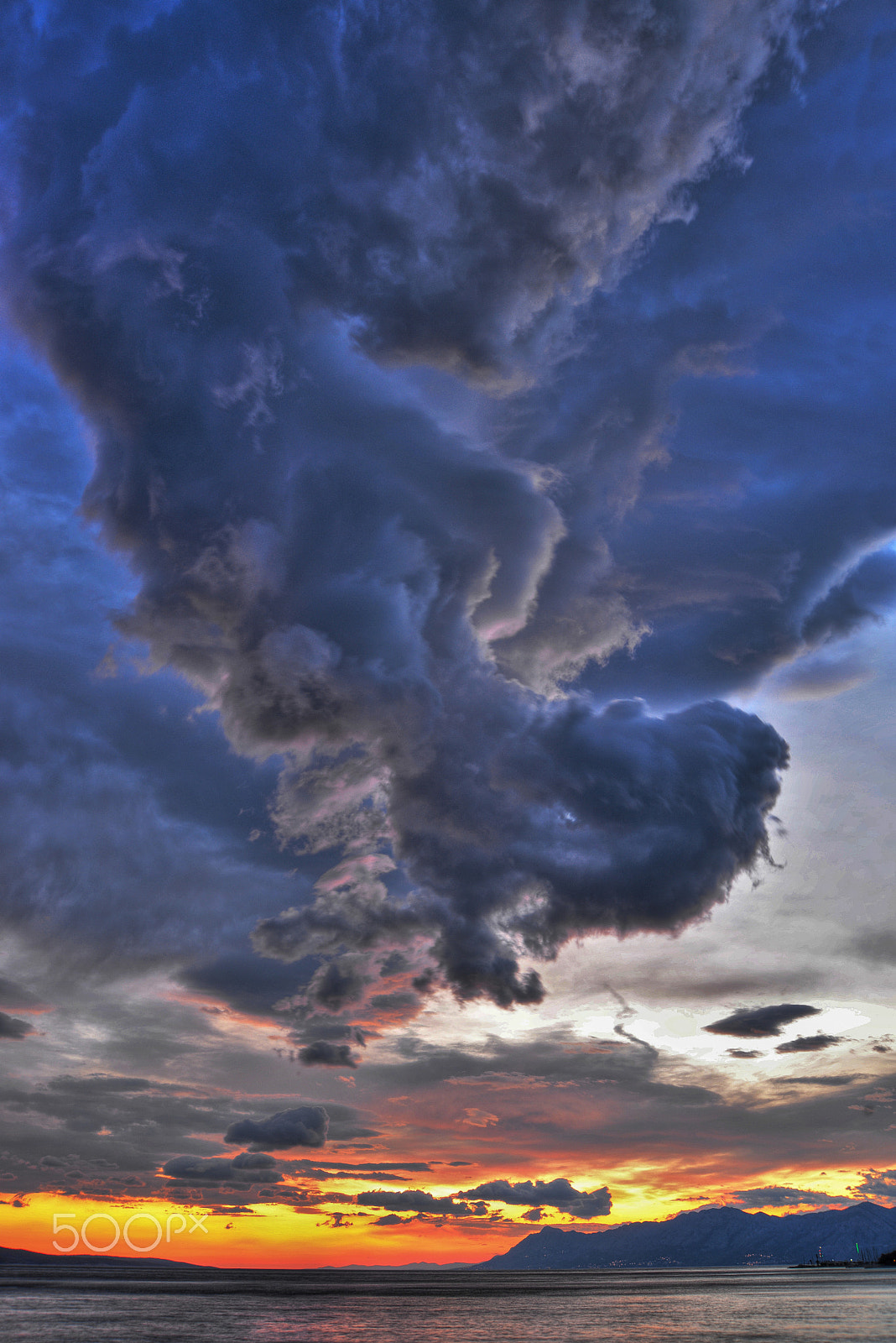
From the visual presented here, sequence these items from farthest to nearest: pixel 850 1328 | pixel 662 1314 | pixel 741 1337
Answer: pixel 662 1314
pixel 850 1328
pixel 741 1337

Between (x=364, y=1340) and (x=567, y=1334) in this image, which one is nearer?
(x=364, y=1340)

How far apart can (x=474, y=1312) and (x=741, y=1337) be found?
9585 centimetres

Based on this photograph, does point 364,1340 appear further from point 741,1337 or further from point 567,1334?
point 741,1337

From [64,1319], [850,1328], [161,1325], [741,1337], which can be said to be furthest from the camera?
[64,1319]

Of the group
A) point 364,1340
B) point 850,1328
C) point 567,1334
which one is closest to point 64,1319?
point 364,1340

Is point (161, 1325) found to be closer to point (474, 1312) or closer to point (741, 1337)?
point (474, 1312)

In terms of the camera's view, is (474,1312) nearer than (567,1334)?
No

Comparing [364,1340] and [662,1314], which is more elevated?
[364,1340]

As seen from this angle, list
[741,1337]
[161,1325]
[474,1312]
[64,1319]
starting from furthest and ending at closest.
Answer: [474,1312] < [64,1319] < [161,1325] < [741,1337]

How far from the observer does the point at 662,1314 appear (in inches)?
6614

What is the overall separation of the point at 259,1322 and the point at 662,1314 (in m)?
82.5

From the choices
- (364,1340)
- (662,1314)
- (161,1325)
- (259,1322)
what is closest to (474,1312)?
(662,1314)

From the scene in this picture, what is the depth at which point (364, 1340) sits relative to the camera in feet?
364

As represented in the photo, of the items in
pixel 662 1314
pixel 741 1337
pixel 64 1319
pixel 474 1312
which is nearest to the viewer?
pixel 741 1337
